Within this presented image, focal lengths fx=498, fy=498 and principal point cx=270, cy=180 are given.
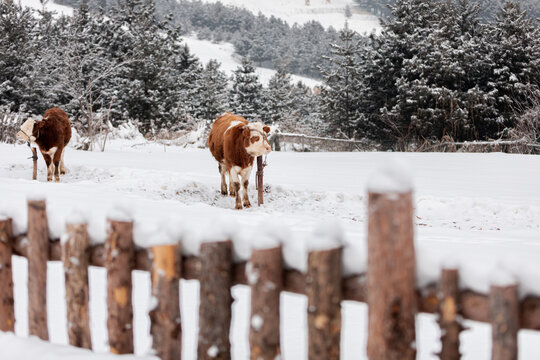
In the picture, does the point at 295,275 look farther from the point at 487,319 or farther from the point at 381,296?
the point at 487,319

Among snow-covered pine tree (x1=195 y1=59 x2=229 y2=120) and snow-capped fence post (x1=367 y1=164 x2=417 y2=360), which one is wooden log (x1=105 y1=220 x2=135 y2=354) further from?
snow-covered pine tree (x1=195 y1=59 x2=229 y2=120)

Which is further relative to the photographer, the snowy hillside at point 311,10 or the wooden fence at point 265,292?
the snowy hillside at point 311,10

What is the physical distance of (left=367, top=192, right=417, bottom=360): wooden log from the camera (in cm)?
164

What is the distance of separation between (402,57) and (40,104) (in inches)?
730

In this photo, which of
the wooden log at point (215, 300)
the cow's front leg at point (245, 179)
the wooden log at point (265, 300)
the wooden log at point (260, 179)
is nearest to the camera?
the wooden log at point (265, 300)

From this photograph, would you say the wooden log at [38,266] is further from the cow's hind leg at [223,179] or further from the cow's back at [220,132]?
the cow's hind leg at [223,179]

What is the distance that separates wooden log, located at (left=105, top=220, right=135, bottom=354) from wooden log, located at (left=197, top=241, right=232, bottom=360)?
387mm

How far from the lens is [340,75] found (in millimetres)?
26938

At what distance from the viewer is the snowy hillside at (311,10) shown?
11088 cm

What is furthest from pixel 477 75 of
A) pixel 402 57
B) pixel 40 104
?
pixel 40 104

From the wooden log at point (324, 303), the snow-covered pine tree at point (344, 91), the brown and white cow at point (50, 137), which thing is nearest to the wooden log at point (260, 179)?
the brown and white cow at point (50, 137)

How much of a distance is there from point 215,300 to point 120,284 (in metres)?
0.48

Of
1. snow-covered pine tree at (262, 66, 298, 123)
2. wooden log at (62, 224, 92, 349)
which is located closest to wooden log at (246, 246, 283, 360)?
wooden log at (62, 224, 92, 349)

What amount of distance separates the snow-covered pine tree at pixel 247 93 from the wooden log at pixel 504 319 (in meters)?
34.5
